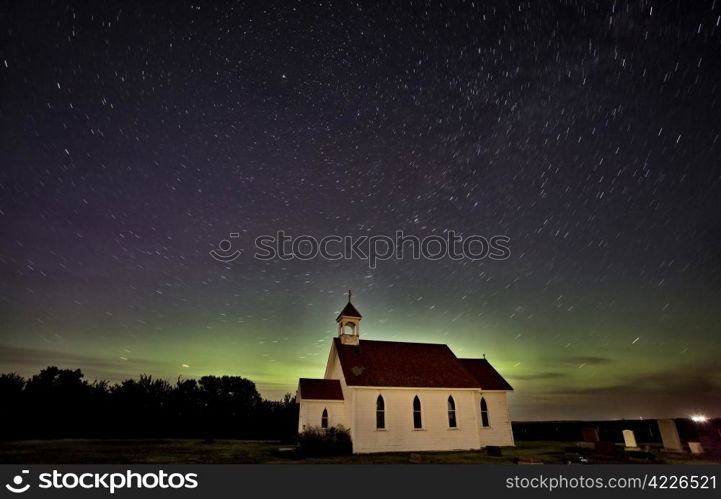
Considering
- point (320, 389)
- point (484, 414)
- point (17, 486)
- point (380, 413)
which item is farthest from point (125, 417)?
point (484, 414)

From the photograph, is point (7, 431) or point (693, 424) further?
point (7, 431)

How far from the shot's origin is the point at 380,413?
26.0 meters

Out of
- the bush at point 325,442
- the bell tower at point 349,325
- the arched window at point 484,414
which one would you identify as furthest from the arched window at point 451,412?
the bell tower at point 349,325

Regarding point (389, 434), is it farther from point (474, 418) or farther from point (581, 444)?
point (581, 444)

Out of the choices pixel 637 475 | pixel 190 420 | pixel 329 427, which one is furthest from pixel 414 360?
pixel 190 420

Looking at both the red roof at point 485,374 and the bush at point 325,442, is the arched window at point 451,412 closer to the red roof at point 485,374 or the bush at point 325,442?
the red roof at point 485,374

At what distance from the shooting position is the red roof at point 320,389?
86.0ft

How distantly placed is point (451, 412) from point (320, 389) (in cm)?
954

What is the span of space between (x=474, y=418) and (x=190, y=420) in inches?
1212

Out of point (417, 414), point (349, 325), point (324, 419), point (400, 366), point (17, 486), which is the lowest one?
point (17, 486)

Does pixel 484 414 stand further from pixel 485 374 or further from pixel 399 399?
pixel 399 399

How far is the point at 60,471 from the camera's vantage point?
14242 mm

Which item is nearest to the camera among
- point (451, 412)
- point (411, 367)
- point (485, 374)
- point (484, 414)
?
point (451, 412)

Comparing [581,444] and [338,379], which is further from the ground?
[338,379]
